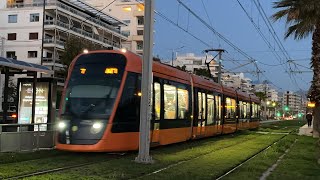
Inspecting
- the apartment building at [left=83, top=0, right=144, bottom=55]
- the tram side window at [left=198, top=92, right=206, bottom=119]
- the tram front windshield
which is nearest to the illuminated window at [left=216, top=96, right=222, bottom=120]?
the tram side window at [left=198, top=92, right=206, bottom=119]

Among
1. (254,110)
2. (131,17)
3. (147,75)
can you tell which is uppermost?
(131,17)

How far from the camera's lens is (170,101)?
722 inches

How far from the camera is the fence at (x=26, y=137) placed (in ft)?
49.5

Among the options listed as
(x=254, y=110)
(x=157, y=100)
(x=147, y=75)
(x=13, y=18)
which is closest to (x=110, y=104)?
(x=147, y=75)

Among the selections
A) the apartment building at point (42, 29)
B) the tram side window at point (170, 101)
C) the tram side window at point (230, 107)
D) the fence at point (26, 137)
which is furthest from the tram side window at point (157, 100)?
the apartment building at point (42, 29)

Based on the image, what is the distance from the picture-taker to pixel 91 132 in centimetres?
1434

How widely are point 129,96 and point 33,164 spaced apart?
155 inches

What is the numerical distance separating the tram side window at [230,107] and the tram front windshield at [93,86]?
15.0 m

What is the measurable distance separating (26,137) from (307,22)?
55.9 ft

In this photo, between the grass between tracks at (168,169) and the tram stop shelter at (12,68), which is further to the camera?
the tram stop shelter at (12,68)

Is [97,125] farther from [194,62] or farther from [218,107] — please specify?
[194,62]

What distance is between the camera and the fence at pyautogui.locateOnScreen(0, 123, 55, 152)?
1510cm

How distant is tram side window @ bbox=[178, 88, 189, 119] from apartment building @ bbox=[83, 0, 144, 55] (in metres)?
78.5

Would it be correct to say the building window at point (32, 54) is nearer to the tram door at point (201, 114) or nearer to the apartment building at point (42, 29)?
the apartment building at point (42, 29)
